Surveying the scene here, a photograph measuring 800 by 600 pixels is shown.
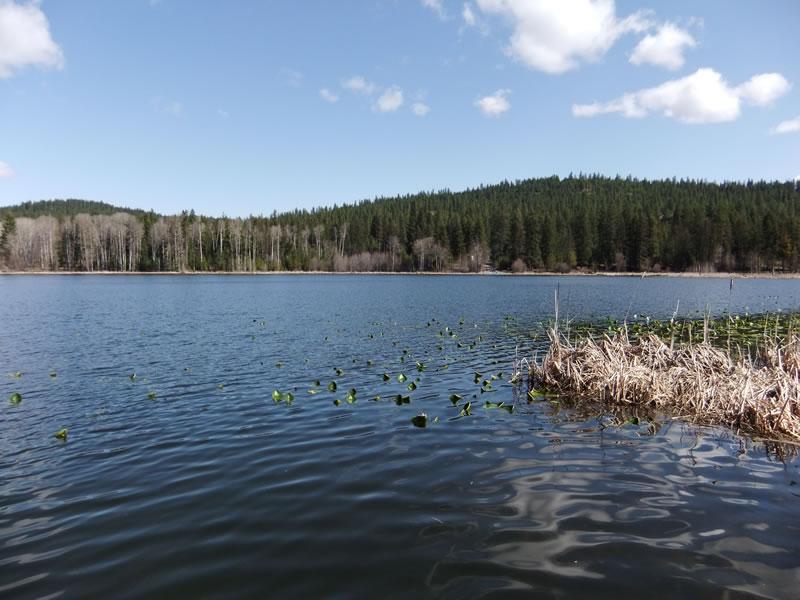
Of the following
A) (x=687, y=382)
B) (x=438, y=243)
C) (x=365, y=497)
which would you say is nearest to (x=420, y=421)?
(x=365, y=497)

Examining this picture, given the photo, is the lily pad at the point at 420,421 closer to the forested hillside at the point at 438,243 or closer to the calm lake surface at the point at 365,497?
the calm lake surface at the point at 365,497

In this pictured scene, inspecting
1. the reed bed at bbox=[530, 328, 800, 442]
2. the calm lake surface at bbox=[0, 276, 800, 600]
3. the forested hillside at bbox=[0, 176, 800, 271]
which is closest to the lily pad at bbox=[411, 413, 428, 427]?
the calm lake surface at bbox=[0, 276, 800, 600]

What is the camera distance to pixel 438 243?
162m

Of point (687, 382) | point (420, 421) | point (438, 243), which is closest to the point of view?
point (420, 421)

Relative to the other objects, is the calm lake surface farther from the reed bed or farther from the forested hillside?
the forested hillside

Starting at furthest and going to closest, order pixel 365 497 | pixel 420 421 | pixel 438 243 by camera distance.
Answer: pixel 438 243
pixel 420 421
pixel 365 497

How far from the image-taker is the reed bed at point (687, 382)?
11.6 m

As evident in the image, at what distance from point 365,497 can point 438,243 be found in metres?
156

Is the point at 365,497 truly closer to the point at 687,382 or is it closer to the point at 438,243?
the point at 687,382

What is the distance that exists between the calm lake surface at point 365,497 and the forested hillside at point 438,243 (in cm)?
14163

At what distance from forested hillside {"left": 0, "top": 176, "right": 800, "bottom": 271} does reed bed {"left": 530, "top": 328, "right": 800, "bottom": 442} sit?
137m

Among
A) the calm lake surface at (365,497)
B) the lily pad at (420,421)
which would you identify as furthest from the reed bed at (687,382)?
the lily pad at (420,421)

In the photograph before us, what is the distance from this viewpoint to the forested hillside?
13425cm

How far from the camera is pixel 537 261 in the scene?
151 m
